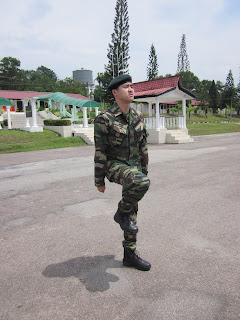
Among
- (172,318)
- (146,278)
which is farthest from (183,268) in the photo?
(172,318)

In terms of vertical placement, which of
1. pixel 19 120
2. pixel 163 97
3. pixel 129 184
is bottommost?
pixel 129 184

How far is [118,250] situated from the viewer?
304 cm

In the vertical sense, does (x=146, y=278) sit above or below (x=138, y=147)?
below

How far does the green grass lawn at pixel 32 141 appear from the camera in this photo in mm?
15224

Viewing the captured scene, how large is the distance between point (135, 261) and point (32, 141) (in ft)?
53.6

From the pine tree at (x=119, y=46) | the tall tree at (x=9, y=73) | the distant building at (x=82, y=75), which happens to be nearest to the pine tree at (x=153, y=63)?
the pine tree at (x=119, y=46)

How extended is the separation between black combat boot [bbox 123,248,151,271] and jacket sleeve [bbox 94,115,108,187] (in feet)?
2.44

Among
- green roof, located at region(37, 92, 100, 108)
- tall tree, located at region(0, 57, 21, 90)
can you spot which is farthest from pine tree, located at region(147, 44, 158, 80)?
tall tree, located at region(0, 57, 21, 90)

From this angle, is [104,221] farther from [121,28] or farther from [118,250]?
[121,28]

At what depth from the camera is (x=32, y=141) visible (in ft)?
57.9

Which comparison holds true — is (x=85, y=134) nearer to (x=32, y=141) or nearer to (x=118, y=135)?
(x=32, y=141)

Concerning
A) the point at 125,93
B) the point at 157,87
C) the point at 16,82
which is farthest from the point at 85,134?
the point at 16,82

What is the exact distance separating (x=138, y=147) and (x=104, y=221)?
5.36 ft

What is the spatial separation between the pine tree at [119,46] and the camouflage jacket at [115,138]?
3666cm
